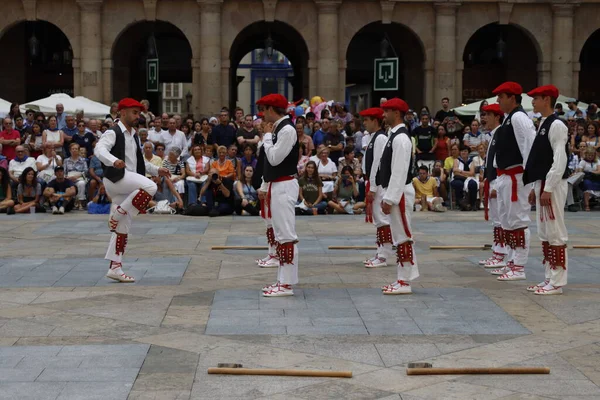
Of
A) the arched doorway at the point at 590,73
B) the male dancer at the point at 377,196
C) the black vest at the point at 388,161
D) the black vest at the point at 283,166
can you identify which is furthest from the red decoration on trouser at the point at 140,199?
the arched doorway at the point at 590,73

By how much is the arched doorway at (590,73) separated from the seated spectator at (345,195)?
20.9 metres

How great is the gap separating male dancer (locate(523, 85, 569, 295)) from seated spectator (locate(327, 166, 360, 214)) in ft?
36.2

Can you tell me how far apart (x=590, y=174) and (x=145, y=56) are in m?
21.6

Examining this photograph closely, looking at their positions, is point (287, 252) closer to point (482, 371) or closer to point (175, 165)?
point (482, 371)

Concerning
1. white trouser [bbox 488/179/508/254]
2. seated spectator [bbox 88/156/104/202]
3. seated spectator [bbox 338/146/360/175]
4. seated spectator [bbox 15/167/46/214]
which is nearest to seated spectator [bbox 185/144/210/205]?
seated spectator [bbox 88/156/104/202]

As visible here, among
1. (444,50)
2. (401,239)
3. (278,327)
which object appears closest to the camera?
(278,327)

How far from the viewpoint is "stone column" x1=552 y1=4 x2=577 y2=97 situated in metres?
35.7

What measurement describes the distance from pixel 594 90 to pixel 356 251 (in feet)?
93.2

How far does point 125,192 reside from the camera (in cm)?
1169

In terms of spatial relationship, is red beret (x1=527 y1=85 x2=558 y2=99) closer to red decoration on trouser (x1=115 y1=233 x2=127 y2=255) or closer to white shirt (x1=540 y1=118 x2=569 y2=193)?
white shirt (x1=540 y1=118 x2=569 y2=193)

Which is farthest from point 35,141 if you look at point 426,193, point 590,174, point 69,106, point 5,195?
point 590,174

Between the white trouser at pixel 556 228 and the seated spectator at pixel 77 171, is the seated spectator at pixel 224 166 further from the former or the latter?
the white trouser at pixel 556 228

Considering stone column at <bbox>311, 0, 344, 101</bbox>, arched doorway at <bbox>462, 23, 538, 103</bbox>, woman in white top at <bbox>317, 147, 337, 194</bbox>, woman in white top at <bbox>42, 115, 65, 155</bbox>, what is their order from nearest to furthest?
woman in white top at <bbox>317, 147, 337, 194</bbox>
woman in white top at <bbox>42, 115, 65, 155</bbox>
stone column at <bbox>311, 0, 344, 101</bbox>
arched doorway at <bbox>462, 23, 538, 103</bbox>

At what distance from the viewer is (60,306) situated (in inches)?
396
